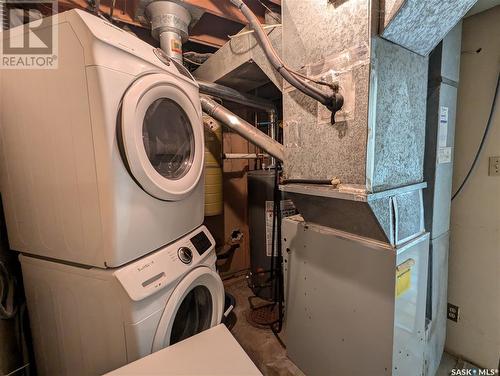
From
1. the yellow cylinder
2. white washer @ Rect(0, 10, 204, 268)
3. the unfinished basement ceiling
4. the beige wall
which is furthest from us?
the yellow cylinder

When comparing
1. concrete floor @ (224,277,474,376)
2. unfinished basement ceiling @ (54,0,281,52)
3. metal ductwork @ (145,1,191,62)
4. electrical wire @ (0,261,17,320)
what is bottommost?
concrete floor @ (224,277,474,376)

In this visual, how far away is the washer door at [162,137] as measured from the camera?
1022mm

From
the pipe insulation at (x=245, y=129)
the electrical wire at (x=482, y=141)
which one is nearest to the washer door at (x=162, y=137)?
the pipe insulation at (x=245, y=129)

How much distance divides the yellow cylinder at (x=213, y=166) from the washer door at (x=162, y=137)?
0.70 metres

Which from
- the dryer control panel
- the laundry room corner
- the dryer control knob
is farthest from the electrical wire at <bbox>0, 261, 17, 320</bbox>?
the dryer control knob

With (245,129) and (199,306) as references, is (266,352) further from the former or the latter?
(245,129)

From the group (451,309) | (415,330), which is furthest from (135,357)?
(451,309)

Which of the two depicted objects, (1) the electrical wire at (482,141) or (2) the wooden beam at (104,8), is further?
(2) the wooden beam at (104,8)

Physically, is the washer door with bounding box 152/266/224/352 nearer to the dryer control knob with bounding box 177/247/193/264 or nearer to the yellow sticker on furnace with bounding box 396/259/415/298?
the dryer control knob with bounding box 177/247/193/264

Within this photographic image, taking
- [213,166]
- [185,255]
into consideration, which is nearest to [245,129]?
[213,166]

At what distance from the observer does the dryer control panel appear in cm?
103

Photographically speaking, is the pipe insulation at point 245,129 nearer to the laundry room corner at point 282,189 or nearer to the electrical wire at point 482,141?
the laundry room corner at point 282,189

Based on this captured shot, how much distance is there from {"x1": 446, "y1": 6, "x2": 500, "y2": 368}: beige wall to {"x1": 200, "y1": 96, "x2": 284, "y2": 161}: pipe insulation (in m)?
1.09

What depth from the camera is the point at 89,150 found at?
98cm
